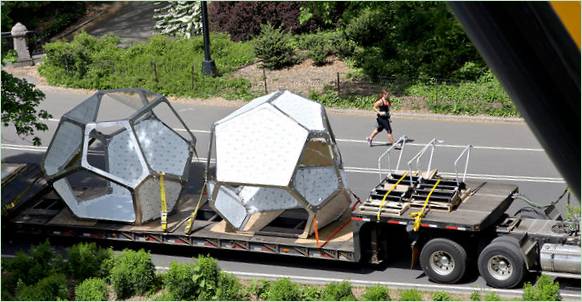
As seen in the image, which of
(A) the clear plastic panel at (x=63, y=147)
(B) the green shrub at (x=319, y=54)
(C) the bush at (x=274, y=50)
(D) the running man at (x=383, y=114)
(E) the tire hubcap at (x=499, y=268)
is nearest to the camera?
(E) the tire hubcap at (x=499, y=268)

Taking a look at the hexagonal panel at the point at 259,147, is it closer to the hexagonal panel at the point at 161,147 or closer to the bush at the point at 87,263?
the hexagonal panel at the point at 161,147

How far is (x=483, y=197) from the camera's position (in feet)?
46.5

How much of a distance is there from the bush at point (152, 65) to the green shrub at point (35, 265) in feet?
39.8

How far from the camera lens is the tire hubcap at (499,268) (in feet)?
42.9

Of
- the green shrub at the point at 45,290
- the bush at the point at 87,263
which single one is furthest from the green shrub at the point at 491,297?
the green shrub at the point at 45,290

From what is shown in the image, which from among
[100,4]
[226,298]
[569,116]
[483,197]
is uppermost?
[100,4]

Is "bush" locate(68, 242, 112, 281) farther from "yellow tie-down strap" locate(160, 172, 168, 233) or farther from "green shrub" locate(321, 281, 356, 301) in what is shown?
"green shrub" locate(321, 281, 356, 301)

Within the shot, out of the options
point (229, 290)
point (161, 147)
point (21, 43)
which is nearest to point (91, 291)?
point (229, 290)

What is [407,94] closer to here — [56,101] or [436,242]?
[56,101]

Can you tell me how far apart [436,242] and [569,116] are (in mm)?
11331

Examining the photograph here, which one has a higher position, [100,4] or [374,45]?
[100,4]

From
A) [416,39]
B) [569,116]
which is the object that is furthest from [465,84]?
[569,116]

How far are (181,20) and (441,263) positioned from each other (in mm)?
19907

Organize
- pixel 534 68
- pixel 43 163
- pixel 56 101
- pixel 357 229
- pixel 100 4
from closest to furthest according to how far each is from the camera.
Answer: pixel 534 68, pixel 357 229, pixel 43 163, pixel 56 101, pixel 100 4
